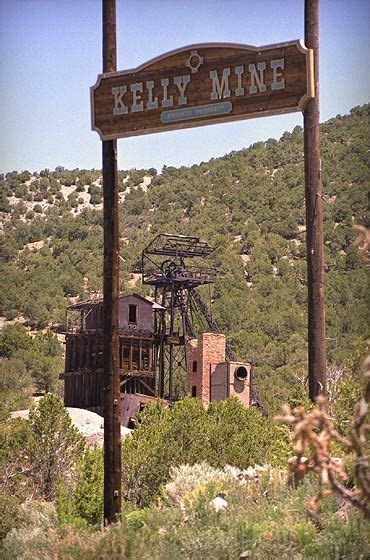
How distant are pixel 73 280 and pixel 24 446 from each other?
164 feet

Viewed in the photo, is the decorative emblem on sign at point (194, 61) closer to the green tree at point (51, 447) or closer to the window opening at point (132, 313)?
the green tree at point (51, 447)

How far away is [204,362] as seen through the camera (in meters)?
42.4

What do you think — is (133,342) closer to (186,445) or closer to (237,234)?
(186,445)

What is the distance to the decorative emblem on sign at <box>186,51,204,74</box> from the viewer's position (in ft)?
44.9

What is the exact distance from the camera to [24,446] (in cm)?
2880

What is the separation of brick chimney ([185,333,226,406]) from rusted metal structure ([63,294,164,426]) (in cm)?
284

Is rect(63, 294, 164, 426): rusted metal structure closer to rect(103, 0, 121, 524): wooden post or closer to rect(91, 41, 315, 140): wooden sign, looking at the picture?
rect(103, 0, 121, 524): wooden post

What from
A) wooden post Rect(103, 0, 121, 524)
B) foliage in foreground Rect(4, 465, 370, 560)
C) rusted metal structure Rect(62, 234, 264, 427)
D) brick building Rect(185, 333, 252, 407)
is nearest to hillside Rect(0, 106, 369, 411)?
rusted metal structure Rect(62, 234, 264, 427)

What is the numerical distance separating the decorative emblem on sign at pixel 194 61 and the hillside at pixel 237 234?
116 ft

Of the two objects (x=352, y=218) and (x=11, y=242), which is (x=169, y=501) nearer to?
(x=352, y=218)

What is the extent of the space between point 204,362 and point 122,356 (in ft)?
Result: 17.2

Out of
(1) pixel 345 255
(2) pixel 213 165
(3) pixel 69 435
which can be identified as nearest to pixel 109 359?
(3) pixel 69 435

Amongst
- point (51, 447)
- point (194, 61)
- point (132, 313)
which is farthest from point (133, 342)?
point (194, 61)

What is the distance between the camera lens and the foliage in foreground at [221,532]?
11.4 metres
